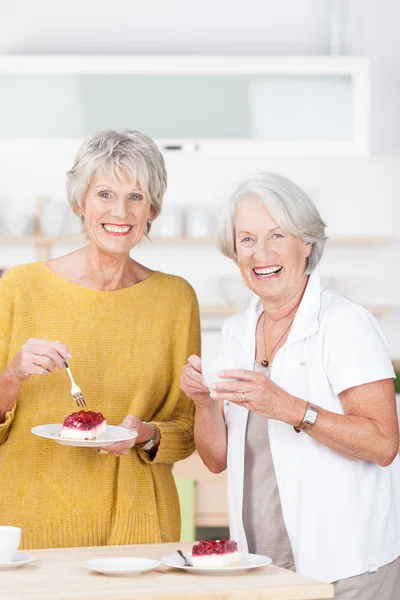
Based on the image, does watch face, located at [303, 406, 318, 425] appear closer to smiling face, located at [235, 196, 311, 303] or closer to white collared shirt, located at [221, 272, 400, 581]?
white collared shirt, located at [221, 272, 400, 581]

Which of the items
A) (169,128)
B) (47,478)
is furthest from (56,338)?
(169,128)

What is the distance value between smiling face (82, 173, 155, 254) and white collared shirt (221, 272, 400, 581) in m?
0.44

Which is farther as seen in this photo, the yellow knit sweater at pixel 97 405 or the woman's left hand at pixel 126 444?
the yellow knit sweater at pixel 97 405

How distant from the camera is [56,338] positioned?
2.21 meters

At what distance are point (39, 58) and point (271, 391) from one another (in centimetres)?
275

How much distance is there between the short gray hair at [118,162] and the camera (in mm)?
2158

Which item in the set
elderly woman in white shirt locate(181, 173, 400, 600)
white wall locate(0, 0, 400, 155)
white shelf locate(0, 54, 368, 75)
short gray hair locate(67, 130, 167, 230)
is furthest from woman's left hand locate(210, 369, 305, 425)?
white wall locate(0, 0, 400, 155)

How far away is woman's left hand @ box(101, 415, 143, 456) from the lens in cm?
199

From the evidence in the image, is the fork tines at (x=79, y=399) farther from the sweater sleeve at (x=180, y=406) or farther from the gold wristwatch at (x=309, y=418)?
the gold wristwatch at (x=309, y=418)

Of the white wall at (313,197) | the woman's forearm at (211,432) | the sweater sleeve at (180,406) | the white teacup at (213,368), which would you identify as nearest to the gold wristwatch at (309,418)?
the white teacup at (213,368)

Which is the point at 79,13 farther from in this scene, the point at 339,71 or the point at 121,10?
the point at 339,71

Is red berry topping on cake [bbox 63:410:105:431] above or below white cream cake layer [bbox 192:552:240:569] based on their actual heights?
above

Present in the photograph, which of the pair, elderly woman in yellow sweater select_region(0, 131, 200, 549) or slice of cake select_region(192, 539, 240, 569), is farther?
elderly woman in yellow sweater select_region(0, 131, 200, 549)

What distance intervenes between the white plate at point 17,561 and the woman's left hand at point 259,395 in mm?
456
